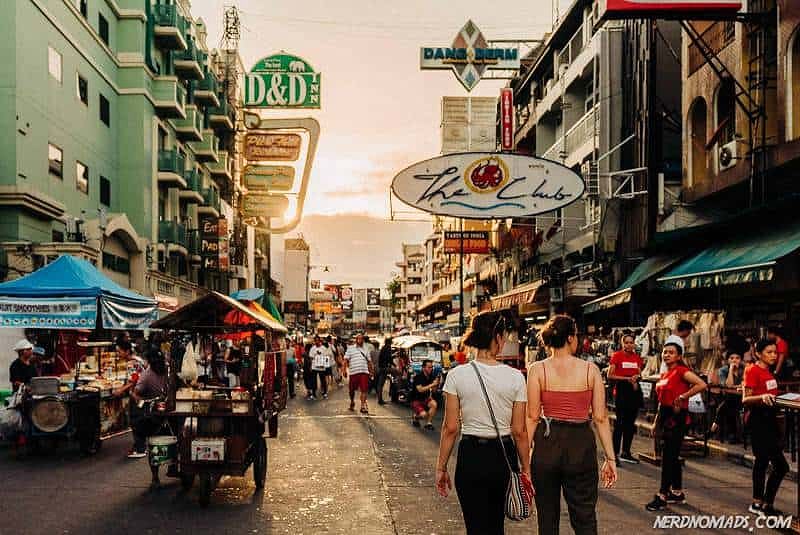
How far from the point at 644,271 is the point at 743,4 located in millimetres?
6431

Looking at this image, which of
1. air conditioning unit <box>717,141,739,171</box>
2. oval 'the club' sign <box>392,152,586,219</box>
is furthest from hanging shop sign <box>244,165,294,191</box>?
air conditioning unit <box>717,141,739,171</box>

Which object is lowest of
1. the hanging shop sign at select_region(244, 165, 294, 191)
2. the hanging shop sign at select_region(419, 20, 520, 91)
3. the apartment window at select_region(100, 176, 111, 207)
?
the hanging shop sign at select_region(244, 165, 294, 191)

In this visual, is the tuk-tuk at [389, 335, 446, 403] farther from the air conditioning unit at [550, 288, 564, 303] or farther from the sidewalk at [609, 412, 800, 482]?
the sidewalk at [609, 412, 800, 482]

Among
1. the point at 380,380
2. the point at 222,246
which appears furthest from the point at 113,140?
the point at 380,380

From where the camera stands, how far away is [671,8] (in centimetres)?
1738

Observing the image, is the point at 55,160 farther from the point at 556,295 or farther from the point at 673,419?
the point at 673,419

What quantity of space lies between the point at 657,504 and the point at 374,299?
164 metres

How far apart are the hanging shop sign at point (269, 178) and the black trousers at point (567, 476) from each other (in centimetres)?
1167

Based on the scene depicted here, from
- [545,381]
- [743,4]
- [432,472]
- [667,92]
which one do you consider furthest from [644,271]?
[545,381]

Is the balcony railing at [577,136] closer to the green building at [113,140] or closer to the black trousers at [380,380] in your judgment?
the black trousers at [380,380]

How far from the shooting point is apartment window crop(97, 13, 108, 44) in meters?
34.0

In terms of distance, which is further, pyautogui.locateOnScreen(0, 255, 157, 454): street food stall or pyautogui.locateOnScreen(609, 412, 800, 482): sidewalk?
pyautogui.locateOnScreen(0, 255, 157, 454): street food stall

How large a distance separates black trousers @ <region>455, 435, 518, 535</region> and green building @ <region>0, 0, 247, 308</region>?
20850mm

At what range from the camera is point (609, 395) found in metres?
20.8
